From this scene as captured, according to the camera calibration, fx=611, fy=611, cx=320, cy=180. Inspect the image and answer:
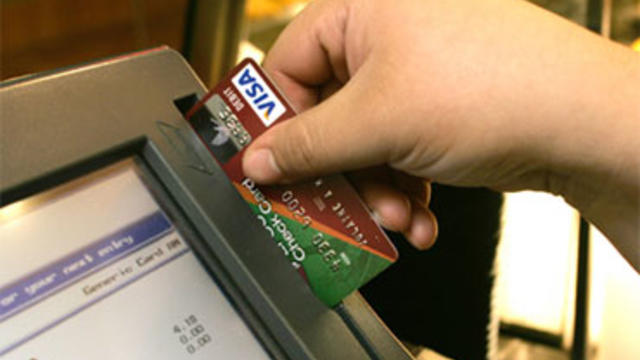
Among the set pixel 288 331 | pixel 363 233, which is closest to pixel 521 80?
pixel 363 233

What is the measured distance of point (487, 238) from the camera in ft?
2.62

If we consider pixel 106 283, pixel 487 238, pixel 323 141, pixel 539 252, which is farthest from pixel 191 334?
pixel 539 252

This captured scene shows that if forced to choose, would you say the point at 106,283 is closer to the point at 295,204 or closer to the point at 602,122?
the point at 295,204

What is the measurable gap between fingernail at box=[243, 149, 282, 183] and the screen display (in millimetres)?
86

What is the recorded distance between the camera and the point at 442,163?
1.86 ft

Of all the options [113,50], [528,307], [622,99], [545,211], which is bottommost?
[528,307]

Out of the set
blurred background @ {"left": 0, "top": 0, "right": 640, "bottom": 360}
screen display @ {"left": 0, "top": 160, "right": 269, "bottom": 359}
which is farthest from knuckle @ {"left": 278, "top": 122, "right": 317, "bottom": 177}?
blurred background @ {"left": 0, "top": 0, "right": 640, "bottom": 360}

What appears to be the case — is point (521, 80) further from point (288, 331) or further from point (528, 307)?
point (528, 307)

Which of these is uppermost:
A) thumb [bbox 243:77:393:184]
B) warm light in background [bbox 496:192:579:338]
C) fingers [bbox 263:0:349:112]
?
fingers [bbox 263:0:349:112]

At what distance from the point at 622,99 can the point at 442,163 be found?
16cm

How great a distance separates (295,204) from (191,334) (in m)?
0.14

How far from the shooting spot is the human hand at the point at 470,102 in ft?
1.70

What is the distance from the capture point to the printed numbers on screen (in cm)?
50

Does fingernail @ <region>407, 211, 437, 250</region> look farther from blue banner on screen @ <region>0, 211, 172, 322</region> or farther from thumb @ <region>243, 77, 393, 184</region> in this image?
blue banner on screen @ <region>0, 211, 172, 322</region>
